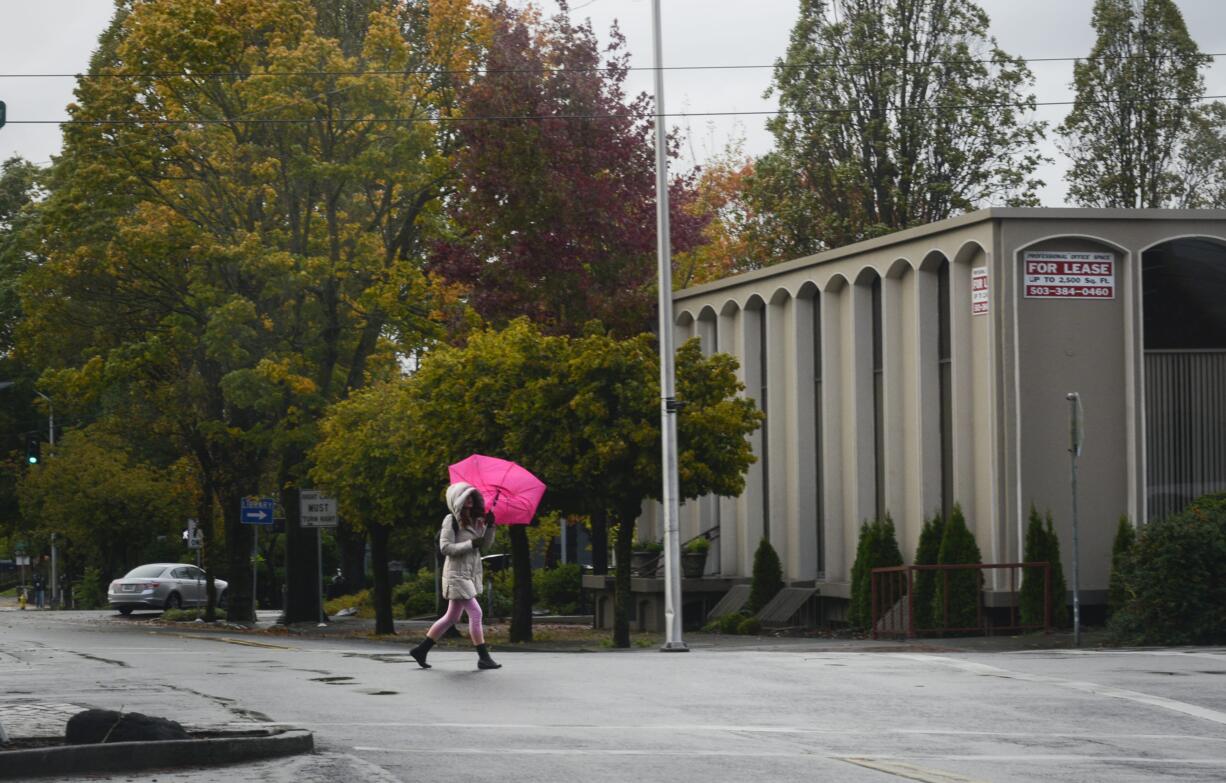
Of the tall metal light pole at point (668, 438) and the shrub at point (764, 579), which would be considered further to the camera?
the shrub at point (764, 579)

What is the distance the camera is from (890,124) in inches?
2071

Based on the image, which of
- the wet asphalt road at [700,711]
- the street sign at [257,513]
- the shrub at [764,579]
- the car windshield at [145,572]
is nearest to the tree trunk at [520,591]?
the shrub at [764,579]

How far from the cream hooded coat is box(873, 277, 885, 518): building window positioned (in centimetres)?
1278

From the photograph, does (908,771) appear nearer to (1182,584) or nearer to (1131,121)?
(1182,584)

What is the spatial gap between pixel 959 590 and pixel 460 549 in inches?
400

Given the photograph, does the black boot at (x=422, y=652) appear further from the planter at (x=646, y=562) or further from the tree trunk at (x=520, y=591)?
the planter at (x=646, y=562)

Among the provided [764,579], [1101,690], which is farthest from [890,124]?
[1101,690]

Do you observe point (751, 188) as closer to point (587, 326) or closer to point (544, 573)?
point (544, 573)

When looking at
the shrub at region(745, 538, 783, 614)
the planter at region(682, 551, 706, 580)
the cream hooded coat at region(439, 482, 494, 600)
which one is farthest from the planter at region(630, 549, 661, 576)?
the cream hooded coat at region(439, 482, 494, 600)

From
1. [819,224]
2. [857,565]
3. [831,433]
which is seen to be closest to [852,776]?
[857,565]

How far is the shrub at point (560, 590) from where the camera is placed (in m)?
47.3

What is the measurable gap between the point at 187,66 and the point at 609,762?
1186 inches

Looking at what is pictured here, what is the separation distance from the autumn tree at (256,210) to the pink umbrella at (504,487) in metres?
13.3

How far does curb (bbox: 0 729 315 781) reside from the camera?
987 centimetres
